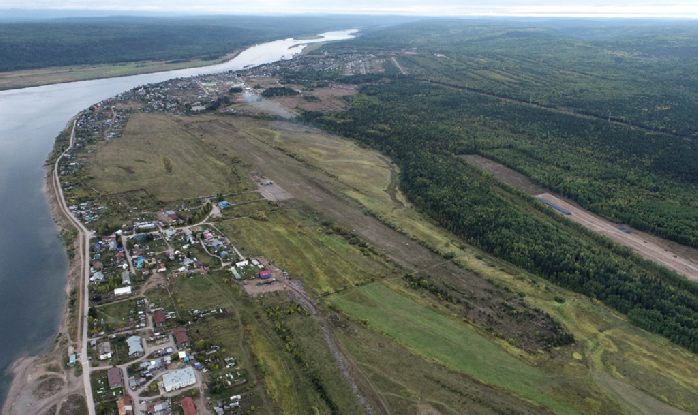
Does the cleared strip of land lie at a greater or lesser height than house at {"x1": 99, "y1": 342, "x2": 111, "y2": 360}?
lesser

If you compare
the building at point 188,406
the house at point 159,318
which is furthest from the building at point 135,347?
the building at point 188,406

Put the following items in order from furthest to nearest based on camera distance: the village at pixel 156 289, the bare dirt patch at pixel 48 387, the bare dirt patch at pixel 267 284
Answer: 1. the bare dirt patch at pixel 267 284
2. the village at pixel 156 289
3. the bare dirt patch at pixel 48 387

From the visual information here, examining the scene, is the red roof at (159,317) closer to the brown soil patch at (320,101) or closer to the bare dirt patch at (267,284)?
the bare dirt patch at (267,284)

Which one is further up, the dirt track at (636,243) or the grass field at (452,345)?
the grass field at (452,345)

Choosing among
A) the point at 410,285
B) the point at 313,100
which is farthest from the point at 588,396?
the point at 313,100

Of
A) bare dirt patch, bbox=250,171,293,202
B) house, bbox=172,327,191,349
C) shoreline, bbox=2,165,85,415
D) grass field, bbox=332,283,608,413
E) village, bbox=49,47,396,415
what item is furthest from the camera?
bare dirt patch, bbox=250,171,293,202

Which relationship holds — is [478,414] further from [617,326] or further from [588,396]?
[617,326]

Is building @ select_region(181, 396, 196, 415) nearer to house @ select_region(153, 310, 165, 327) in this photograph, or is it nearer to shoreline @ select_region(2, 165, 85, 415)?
shoreline @ select_region(2, 165, 85, 415)

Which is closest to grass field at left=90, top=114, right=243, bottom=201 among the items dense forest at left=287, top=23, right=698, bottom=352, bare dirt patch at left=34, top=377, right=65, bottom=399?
dense forest at left=287, top=23, right=698, bottom=352
